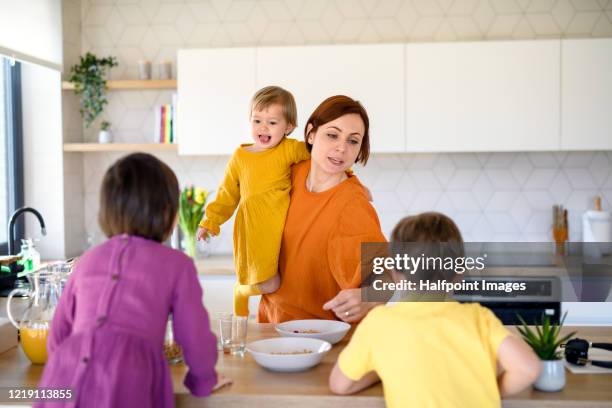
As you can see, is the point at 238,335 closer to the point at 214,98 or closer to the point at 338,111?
the point at 338,111

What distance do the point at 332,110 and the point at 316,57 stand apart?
5.43 ft

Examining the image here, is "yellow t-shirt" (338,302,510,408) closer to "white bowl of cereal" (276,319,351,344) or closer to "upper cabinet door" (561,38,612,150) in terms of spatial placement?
"white bowl of cereal" (276,319,351,344)

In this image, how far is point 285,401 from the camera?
1559 millimetres

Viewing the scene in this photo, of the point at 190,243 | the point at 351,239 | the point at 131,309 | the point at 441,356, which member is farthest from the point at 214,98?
the point at 441,356

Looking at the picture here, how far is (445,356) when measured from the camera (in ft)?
4.73

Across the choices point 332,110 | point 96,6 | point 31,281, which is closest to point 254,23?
point 96,6

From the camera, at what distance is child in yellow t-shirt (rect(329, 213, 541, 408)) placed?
1438 mm

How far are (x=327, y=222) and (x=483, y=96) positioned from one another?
1.86m

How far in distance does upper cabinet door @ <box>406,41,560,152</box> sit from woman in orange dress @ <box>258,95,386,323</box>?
1.54m

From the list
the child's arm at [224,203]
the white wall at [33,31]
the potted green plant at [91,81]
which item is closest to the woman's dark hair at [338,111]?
the child's arm at [224,203]

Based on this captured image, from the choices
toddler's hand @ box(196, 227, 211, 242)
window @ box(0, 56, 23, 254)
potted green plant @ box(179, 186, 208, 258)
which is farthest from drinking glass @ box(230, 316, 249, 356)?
window @ box(0, 56, 23, 254)

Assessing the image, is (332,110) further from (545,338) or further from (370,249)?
(545,338)

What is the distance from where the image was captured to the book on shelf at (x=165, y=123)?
13.5ft

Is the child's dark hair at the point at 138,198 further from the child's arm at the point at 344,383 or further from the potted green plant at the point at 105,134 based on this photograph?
the potted green plant at the point at 105,134
